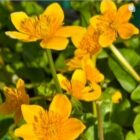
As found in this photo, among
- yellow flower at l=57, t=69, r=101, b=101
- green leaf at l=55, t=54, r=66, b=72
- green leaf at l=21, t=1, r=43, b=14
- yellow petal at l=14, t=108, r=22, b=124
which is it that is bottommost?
green leaf at l=55, t=54, r=66, b=72

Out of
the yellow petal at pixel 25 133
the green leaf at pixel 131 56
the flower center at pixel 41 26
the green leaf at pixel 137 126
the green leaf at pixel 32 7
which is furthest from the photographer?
the green leaf at pixel 32 7

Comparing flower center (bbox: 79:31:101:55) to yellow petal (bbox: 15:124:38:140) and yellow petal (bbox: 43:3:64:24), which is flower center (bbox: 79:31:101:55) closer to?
yellow petal (bbox: 43:3:64:24)

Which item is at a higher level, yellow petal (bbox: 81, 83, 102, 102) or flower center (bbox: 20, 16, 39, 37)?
flower center (bbox: 20, 16, 39, 37)

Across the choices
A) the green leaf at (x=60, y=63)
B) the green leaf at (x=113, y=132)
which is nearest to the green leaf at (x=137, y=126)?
the green leaf at (x=113, y=132)

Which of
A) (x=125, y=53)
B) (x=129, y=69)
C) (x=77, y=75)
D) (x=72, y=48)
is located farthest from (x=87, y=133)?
(x=72, y=48)

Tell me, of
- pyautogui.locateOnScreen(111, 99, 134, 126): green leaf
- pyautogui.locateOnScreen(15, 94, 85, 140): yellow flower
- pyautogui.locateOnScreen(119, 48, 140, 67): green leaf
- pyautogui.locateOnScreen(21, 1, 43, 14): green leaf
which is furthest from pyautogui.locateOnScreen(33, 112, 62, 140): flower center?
pyautogui.locateOnScreen(21, 1, 43, 14): green leaf

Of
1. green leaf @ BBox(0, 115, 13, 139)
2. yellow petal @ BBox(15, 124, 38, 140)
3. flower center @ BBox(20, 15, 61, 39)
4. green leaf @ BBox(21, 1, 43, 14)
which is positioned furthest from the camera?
green leaf @ BBox(21, 1, 43, 14)

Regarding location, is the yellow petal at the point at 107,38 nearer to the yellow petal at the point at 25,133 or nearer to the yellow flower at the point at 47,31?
the yellow flower at the point at 47,31
